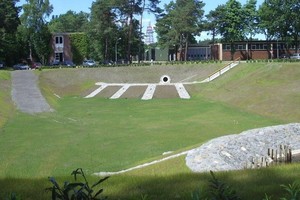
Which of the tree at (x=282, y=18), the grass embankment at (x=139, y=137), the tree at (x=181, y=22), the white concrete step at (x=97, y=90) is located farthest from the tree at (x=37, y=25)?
the tree at (x=282, y=18)

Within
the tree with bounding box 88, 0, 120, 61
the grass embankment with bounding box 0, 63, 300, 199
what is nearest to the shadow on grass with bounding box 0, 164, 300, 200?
the grass embankment with bounding box 0, 63, 300, 199

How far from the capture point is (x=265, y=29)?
8769 centimetres

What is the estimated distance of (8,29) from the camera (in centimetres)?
7806

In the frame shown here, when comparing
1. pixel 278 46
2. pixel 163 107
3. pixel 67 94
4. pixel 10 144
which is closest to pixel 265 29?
pixel 278 46

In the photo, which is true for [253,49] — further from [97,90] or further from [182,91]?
[97,90]

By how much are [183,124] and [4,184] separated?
879 inches

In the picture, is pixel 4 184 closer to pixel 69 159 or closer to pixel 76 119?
pixel 69 159

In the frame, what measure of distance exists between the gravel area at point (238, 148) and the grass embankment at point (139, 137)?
32.1 inches

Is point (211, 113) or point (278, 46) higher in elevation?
point (278, 46)

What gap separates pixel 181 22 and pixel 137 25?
8.22 meters

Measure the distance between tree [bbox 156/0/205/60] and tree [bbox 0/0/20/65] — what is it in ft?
93.4

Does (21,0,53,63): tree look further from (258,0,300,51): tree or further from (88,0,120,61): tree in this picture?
(258,0,300,51): tree

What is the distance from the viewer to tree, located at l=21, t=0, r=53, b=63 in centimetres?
7806

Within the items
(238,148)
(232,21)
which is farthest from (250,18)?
(238,148)
